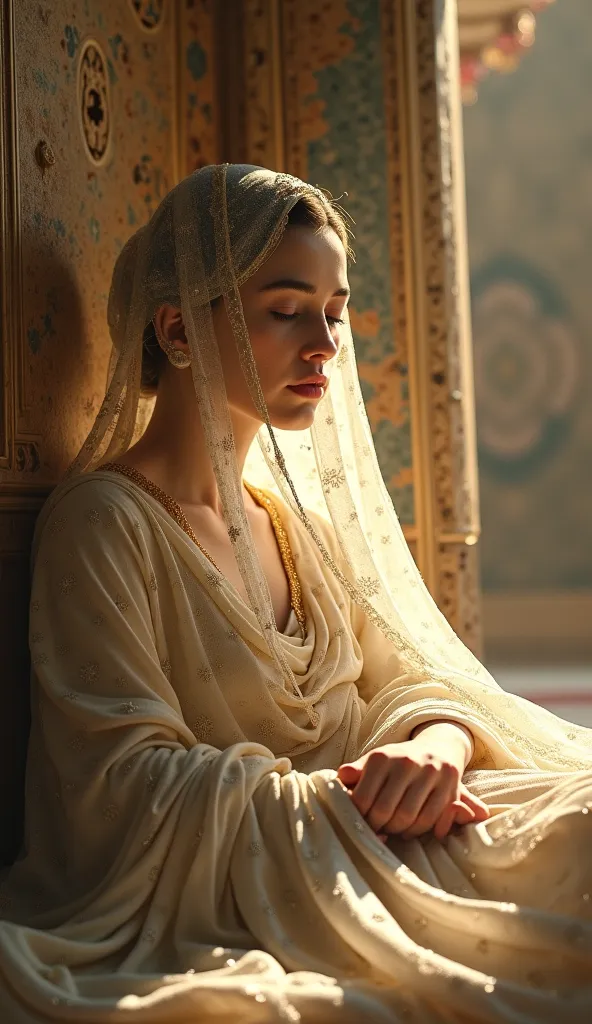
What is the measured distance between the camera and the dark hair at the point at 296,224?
174 centimetres

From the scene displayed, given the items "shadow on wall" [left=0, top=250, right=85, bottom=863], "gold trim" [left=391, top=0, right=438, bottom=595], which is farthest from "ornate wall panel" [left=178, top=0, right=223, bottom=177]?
"shadow on wall" [left=0, top=250, right=85, bottom=863]

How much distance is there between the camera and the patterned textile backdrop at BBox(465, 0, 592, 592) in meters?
7.10

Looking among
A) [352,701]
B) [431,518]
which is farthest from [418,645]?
[431,518]

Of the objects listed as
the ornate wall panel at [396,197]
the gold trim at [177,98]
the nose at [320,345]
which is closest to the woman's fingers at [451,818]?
the nose at [320,345]

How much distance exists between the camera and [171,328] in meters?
1.75

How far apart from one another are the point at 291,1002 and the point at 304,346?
3.00 ft

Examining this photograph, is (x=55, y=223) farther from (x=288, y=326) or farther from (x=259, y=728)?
(x=259, y=728)

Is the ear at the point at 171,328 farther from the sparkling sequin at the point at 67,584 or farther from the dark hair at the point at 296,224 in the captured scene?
the sparkling sequin at the point at 67,584

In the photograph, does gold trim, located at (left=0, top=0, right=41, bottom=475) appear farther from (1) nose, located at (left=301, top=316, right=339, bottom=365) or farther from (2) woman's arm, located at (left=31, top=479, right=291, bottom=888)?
(1) nose, located at (left=301, top=316, right=339, bottom=365)

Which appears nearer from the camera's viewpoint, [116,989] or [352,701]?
[116,989]

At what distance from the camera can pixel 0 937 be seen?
1.28 meters

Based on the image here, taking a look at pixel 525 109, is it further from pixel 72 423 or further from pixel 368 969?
pixel 368 969

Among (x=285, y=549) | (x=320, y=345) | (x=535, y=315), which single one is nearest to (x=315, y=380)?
(x=320, y=345)

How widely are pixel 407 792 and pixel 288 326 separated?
0.70m
